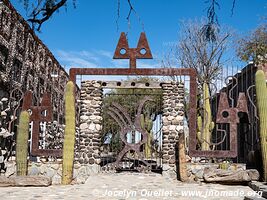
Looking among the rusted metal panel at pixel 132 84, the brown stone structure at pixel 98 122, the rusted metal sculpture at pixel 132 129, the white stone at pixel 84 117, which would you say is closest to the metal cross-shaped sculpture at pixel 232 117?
the brown stone structure at pixel 98 122

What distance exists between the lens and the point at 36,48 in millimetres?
14430

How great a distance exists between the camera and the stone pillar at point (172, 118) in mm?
9133

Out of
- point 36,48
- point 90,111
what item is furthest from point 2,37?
point 90,111

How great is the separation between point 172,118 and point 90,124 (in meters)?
2.16

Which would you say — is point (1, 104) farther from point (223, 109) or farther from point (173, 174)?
point (223, 109)

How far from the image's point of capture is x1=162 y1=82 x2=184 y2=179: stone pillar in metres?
9.13

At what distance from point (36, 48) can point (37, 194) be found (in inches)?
362

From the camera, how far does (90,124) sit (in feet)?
31.2

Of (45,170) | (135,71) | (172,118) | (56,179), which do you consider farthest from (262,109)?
(45,170)

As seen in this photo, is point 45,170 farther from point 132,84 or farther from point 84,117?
point 132,84

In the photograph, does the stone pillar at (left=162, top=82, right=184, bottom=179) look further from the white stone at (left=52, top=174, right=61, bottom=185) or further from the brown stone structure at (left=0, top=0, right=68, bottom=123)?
the brown stone structure at (left=0, top=0, right=68, bottom=123)

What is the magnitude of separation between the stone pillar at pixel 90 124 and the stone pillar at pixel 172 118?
5.63ft

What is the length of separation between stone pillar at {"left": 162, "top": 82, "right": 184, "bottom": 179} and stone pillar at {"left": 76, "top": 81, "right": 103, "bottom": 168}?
1.71m

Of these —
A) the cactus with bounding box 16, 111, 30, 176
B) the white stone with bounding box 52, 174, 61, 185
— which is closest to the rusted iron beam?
the cactus with bounding box 16, 111, 30, 176
